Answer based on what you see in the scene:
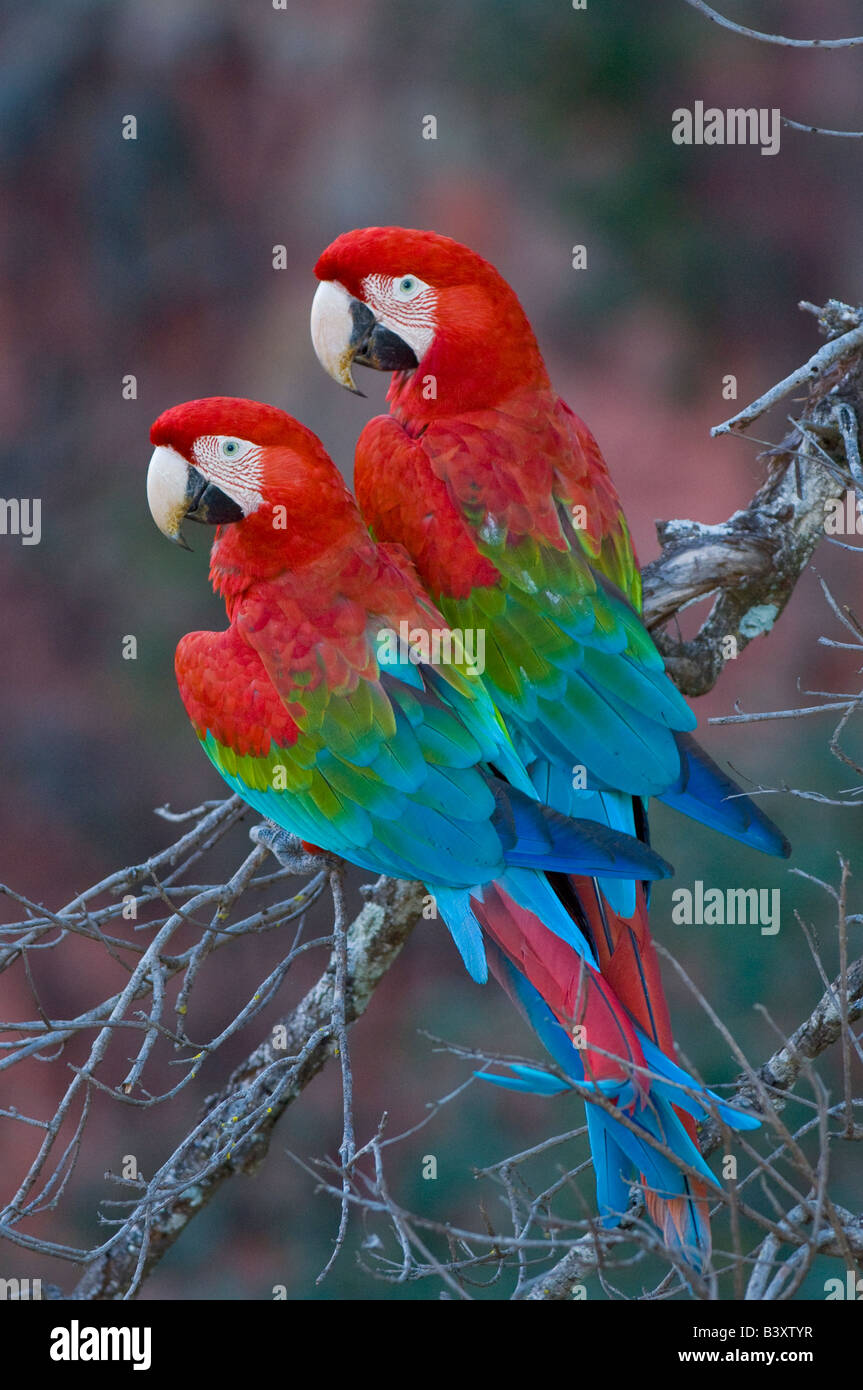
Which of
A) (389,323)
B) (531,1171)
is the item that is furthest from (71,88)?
(531,1171)

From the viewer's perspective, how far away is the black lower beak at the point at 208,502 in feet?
3.74

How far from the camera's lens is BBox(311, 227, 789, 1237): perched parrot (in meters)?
1.16

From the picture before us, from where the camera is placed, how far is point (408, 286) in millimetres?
1181

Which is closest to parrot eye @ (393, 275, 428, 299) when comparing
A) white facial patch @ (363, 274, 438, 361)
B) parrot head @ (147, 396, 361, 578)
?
white facial patch @ (363, 274, 438, 361)

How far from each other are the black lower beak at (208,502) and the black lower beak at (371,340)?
0.19m

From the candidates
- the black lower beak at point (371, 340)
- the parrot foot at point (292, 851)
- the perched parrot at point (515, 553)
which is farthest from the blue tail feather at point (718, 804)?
the black lower beak at point (371, 340)

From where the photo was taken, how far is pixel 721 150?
2.92m

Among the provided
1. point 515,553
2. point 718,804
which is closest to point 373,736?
point 515,553

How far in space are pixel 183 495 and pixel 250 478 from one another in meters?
0.06

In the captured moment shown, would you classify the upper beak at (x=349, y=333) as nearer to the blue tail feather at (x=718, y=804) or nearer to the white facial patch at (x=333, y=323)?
the white facial patch at (x=333, y=323)

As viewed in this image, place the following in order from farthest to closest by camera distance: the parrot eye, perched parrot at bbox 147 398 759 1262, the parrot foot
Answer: the parrot foot, the parrot eye, perched parrot at bbox 147 398 759 1262

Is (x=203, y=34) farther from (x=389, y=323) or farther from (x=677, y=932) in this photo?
(x=677, y=932)

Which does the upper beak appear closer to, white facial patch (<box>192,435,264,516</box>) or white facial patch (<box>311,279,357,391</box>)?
white facial patch (<box>311,279,357,391</box>)
